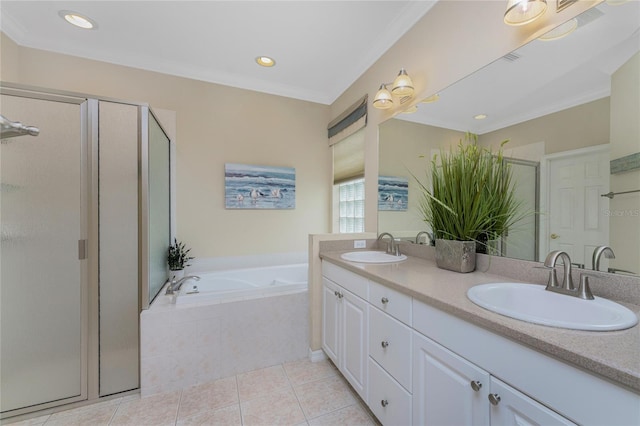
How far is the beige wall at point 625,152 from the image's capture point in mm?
862

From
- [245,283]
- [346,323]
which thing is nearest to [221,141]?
[245,283]

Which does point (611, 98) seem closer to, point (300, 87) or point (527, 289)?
point (527, 289)

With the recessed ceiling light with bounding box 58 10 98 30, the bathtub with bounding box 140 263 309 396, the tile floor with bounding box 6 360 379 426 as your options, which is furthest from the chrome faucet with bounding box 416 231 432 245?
the recessed ceiling light with bounding box 58 10 98 30

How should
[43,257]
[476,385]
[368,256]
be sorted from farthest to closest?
1. [368,256]
2. [43,257]
3. [476,385]

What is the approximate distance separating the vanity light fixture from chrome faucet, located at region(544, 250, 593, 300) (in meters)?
1.30

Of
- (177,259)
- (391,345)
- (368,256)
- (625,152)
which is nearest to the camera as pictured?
(625,152)

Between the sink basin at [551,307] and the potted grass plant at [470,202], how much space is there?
283mm

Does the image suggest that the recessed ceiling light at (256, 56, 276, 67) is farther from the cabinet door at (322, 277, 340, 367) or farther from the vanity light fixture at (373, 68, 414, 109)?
the cabinet door at (322, 277, 340, 367)

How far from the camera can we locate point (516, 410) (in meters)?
0.70

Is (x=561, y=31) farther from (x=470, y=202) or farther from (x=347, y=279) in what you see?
(x=347, y=279)

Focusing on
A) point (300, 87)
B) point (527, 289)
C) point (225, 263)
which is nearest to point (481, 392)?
point (527, 289)

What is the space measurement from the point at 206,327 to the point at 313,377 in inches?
33.1

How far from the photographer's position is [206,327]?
1.77m

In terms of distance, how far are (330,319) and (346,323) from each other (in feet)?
0.85
